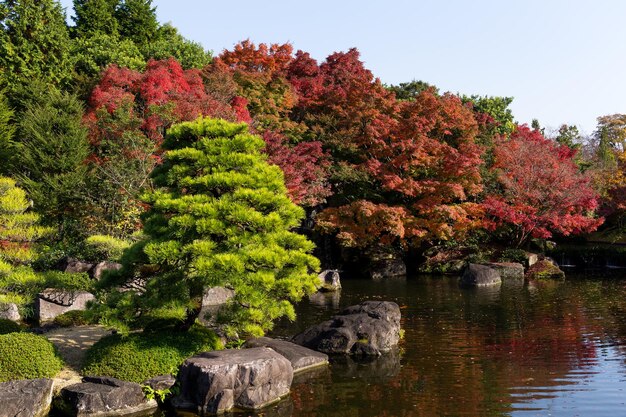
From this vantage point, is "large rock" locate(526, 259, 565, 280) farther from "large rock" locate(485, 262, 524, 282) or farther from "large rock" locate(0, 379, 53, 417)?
"large rock" locate(0, 379, 53, 417)

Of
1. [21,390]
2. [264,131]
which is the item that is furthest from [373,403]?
[264,131]

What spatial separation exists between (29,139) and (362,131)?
667 inches

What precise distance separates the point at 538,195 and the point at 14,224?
26059 mm

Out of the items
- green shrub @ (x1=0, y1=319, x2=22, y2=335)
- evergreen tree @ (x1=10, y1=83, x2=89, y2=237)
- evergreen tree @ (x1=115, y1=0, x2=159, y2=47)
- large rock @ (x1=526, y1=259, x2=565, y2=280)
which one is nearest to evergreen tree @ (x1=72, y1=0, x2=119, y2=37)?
evergreen tree @ (x1=115, y1=0, x2=159, y2=47)

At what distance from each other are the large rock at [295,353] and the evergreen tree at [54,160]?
13054mm

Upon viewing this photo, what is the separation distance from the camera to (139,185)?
2447 cm

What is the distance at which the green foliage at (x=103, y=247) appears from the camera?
68.6 feet

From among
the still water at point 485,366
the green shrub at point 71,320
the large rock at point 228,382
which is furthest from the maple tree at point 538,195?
the large rock at point 228,382

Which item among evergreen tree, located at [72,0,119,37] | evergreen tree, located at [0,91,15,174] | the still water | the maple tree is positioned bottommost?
the still water

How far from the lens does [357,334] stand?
1627cm

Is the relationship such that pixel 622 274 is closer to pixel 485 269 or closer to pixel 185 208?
pixel 485 269

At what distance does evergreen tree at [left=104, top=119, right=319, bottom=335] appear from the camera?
1267cm

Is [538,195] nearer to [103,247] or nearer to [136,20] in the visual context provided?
[103,247]

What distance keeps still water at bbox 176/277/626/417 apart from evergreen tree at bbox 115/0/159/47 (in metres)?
31.6
